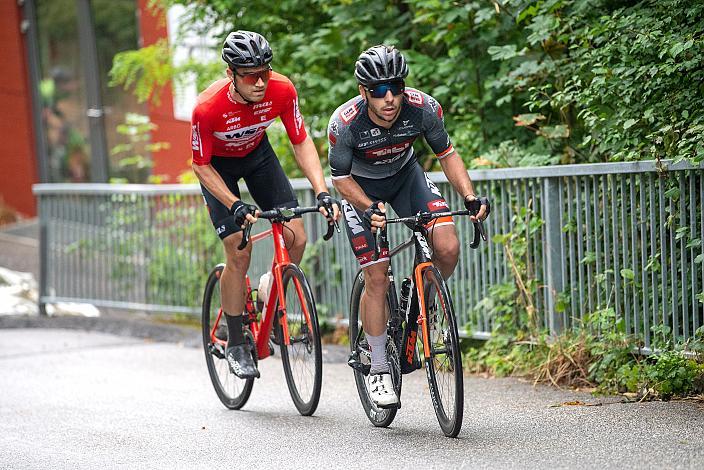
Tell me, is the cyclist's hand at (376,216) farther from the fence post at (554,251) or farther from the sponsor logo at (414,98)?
the fence post at (554,251)

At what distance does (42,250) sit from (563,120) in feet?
22.0

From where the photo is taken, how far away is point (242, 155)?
7.11 m

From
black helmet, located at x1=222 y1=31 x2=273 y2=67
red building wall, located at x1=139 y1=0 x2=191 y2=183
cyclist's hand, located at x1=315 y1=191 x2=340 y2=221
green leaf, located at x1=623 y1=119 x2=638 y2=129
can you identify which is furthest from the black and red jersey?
red building wall, located at x1=139 y1=0 x2=191 y2=183

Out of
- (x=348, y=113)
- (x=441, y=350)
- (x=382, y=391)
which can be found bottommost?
(x=382, y=391)

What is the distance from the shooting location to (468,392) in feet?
24.2

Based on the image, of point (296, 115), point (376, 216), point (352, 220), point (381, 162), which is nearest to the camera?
point (376, 216)

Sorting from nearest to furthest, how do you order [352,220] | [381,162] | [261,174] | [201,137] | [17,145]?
[352,220], [381,162], [201,137], [261,174], [17,145]

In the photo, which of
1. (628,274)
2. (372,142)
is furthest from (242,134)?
(628,274)

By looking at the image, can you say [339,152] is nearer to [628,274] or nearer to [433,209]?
[433,209]

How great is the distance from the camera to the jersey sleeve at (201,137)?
21.7 feet

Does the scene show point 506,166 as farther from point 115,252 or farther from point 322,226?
point 115,252

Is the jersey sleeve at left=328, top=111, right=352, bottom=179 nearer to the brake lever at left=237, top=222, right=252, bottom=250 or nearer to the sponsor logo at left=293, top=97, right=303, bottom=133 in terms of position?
the brake lever at left=237, top=222, right=252, bottom=250

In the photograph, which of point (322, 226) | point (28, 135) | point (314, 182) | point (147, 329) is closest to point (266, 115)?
point (314, 182)

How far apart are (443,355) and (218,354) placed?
7.09 ft
